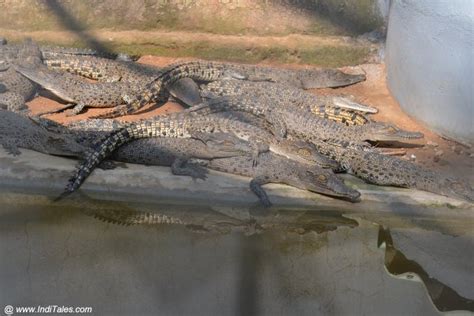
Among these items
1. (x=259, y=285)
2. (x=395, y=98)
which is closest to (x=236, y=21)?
(x=395, y=98)

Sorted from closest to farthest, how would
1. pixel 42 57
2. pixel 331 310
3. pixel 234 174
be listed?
1. pixel 331 310
2. pixel 234 174
3. pixel 42 57

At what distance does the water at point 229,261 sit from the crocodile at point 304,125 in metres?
1.28

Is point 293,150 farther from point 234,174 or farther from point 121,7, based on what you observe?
point 121,7

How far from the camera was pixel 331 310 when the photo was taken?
4375 millimetres

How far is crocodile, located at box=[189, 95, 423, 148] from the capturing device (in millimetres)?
6543

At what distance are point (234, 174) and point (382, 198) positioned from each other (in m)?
1.19

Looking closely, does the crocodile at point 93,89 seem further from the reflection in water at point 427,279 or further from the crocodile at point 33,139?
the reflection in water at point 427,279

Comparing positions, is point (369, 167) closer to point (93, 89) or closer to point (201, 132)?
point (201, 132)

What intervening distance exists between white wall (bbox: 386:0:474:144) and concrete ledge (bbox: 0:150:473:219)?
1.14m

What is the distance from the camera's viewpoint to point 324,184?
5668 mm

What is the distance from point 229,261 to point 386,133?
2.28 metres

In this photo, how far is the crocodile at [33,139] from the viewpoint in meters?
5.99

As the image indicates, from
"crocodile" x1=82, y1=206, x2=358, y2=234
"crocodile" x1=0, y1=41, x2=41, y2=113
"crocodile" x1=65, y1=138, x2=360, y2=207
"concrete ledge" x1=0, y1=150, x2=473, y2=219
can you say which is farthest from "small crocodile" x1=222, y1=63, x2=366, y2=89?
"crocodile" x1=82, y1=206, x2=358, y2=234

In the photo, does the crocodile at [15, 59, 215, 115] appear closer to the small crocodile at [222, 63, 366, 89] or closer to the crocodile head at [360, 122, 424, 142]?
the small crocodile at [222, 63, 366, 89]
